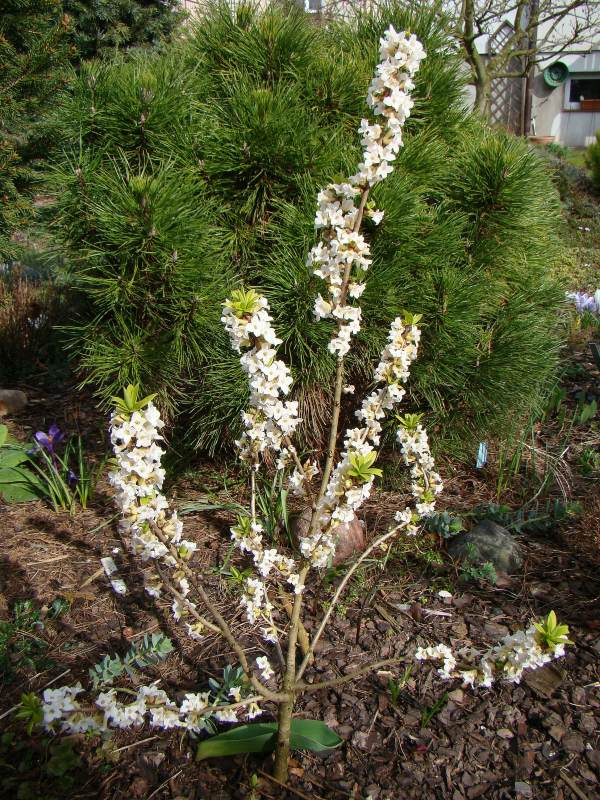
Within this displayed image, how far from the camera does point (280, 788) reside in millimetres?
Result: 1519

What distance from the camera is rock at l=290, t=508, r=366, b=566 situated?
2350 millimetres

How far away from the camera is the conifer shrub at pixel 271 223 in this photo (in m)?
2.32

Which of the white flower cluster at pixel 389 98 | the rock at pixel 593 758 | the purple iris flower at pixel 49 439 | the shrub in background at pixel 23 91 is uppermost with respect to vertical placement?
the shrub in background at pixel 23 91

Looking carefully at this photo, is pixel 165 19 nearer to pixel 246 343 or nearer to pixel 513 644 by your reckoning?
pixel 246 343

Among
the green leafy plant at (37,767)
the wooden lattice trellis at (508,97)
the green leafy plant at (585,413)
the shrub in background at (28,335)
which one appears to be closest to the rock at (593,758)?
the green leafy plant at (37,767)

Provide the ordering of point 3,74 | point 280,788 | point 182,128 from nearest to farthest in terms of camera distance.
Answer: point 280,788, point 182,128, point 3,74

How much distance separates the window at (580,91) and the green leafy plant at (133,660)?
15.9 meters

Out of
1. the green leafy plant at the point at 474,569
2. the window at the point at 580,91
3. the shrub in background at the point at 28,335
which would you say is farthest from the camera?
the window at the point at 580,91

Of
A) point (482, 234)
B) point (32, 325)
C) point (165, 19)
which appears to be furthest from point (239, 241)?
point (165, 19)

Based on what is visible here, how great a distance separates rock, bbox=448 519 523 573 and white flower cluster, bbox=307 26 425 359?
3.72 feet

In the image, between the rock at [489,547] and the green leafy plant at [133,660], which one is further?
the rock at [489,547]

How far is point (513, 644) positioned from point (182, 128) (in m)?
1.98

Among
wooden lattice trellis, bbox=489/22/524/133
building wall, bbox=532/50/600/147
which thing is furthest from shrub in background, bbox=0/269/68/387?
building wall, bbox=532/50/600/147

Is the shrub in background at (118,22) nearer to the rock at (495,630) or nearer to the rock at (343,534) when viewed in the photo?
the rock at (343,534)
